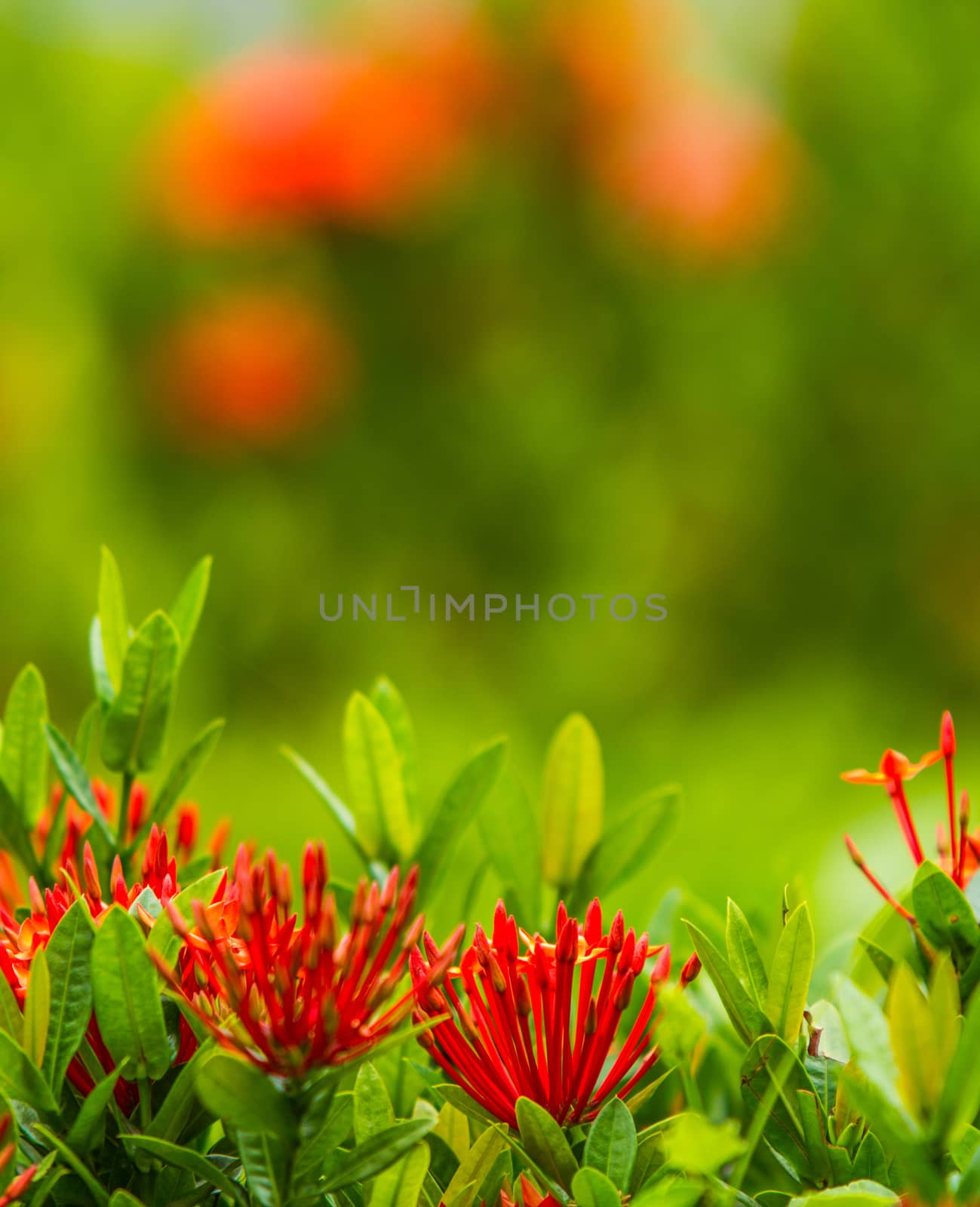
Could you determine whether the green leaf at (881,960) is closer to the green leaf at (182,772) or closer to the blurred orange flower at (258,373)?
the green leaf at (182,772)

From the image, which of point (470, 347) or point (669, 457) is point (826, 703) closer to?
point (669, 457)

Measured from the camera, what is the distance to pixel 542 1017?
0.25 metres

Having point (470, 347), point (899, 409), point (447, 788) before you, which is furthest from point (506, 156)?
point (447, 788)

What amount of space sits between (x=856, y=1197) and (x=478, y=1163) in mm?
73

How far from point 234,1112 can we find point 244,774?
187 cm

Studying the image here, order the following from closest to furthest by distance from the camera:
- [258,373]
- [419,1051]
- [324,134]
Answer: [419,1051]
[324,134]
[258,373]

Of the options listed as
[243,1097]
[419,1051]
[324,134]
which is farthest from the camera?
[324,134]

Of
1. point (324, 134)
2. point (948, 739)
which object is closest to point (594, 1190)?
point (948, 739)

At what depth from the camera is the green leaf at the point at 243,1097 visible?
0.20 meters

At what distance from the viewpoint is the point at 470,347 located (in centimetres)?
256

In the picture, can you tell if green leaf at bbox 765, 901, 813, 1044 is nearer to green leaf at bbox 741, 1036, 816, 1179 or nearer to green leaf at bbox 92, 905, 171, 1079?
green leaf at bbox 741, 1036, 816, 1179

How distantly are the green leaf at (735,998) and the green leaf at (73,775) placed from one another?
152 millimetres

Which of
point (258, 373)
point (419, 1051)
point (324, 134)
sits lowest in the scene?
point (419, 1051)

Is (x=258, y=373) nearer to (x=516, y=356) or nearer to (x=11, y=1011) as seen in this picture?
(x=516, y=356)
